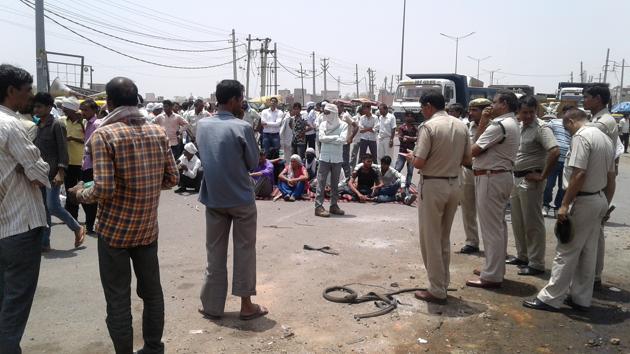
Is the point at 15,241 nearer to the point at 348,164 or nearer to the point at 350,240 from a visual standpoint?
the point at 350,240

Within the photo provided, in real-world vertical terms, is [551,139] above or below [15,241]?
above

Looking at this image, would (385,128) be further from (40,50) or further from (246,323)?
(40,50)

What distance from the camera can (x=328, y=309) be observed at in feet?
14.6

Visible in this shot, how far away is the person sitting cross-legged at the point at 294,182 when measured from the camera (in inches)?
388

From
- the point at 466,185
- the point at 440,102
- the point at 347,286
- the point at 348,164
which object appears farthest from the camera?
the point at 348,164

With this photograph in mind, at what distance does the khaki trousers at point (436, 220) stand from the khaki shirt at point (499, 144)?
0.66 meters

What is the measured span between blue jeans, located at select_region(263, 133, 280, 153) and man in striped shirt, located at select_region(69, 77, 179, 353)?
879 cm

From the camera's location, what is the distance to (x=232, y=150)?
13.0 ft

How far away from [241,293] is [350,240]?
2868 millimetres

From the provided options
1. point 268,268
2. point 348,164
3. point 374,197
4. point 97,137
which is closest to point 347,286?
point 268,268

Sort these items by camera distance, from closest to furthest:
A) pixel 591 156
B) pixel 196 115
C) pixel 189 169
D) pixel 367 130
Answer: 1. pixel 591 156
2. pixel 189 169
3. pixel 367 130
4. pixel 196 115

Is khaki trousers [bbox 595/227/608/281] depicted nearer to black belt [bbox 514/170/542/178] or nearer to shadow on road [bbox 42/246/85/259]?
black belt [bbox 514/170/542/178]

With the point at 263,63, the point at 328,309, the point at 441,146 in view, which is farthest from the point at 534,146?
the point at 263,63

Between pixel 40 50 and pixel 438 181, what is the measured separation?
14372 millimetres
